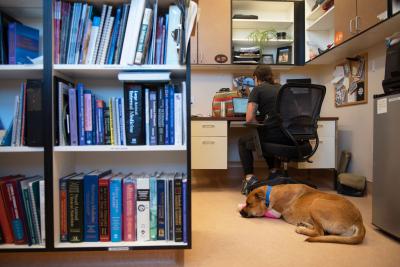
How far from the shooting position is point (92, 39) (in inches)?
45.0

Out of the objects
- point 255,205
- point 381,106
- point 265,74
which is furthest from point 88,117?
point 265,74

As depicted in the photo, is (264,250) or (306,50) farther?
(306,50)

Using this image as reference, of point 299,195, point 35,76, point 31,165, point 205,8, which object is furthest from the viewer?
point 205,8

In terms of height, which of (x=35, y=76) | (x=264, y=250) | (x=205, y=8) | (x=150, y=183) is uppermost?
(x=205, y=8)

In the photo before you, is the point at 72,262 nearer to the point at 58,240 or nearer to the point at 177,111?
the point at 58,240

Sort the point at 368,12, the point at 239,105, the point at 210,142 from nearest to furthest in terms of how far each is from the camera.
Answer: the point at 368,12 → the point at 210,142 → the point at 239,105

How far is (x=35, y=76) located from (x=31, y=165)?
443 millimetres

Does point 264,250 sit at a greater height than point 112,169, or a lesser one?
lesser

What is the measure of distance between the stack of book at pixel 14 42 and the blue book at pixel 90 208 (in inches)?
23.4

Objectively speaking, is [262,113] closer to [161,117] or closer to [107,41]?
[161,117]

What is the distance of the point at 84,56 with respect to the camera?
1.15 meters

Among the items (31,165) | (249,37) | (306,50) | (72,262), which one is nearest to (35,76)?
(31,165)

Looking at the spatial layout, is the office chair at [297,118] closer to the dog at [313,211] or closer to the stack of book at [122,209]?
the dog at [313,211]

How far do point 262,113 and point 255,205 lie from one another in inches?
38.6
